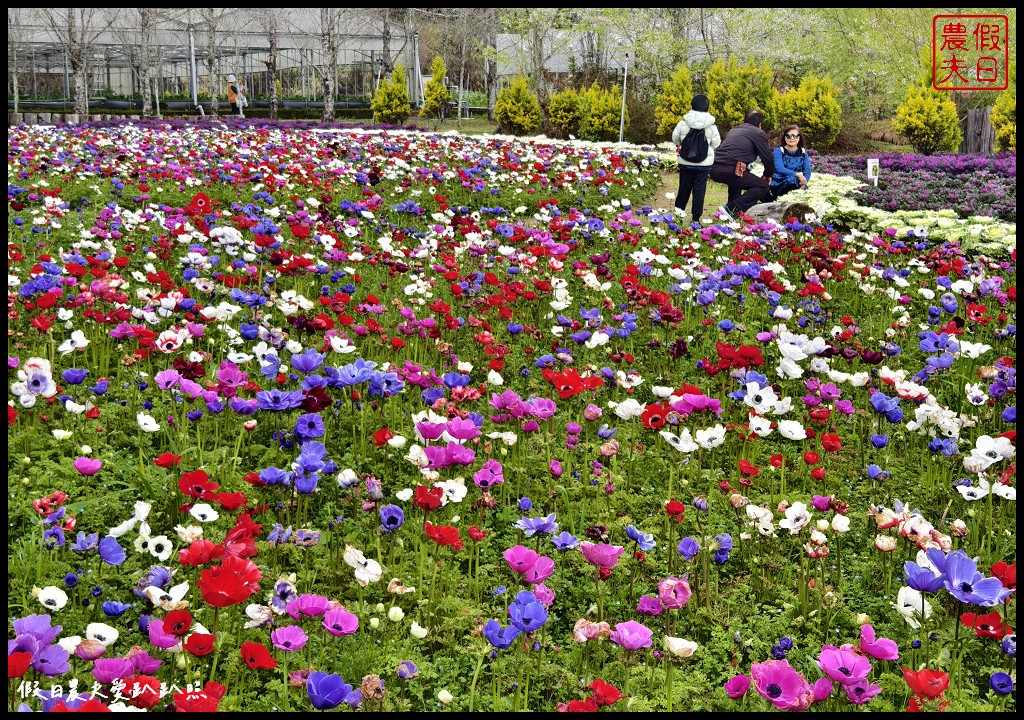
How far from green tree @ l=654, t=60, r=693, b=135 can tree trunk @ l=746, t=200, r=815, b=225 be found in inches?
613

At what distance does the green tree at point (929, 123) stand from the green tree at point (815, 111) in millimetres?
1748

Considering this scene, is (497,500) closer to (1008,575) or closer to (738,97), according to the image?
(1008,575)

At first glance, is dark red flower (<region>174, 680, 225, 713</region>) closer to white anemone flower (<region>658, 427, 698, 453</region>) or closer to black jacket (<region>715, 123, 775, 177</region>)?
white anemone flower (<region>658, 427, 698, 453</region>)

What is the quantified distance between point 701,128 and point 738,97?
1627 cm

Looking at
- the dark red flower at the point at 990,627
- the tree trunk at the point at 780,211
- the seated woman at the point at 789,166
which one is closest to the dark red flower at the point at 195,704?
the dark red flower at the point at 990,627

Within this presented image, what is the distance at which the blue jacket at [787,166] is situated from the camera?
11719mm

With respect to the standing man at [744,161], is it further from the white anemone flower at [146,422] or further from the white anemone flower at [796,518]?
the white anemone flower at [146,422]

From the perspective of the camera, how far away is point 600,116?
2686 centimetres

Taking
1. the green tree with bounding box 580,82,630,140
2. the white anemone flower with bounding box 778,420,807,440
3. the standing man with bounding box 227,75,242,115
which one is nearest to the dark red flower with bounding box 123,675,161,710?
the white anemone flower with bounding box 778,420,807,440

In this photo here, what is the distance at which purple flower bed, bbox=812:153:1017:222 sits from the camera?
11.6 metres

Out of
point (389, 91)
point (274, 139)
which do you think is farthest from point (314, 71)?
point (274, 139)

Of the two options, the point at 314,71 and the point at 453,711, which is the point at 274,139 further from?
the point at 314,71

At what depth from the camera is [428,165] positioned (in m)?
13.4

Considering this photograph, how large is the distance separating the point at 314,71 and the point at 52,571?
1651 inches
